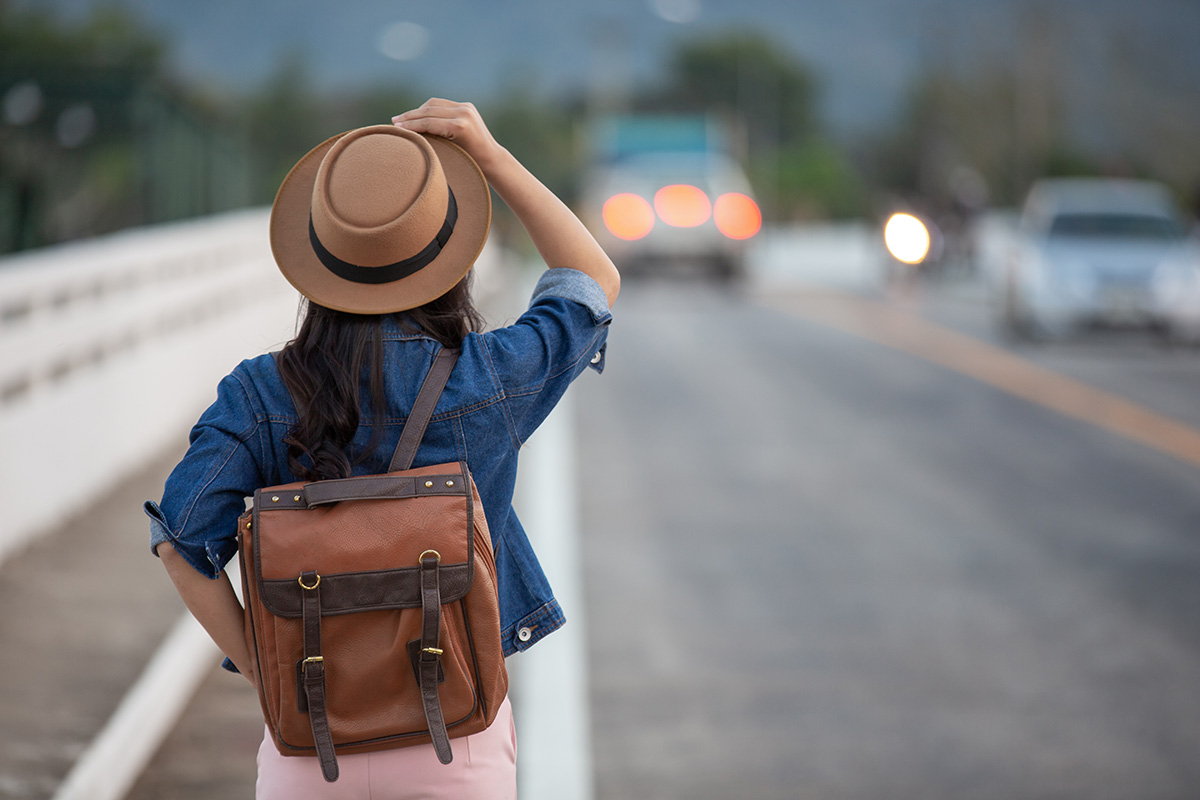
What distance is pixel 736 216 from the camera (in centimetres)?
2584

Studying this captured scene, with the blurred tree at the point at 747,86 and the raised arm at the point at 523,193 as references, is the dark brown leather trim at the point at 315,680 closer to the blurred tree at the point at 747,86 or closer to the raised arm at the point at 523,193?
the raised arm at the point at 523,193

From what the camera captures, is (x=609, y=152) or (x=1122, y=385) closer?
(x=1122, y=385)

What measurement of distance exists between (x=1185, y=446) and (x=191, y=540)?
9.59 metres

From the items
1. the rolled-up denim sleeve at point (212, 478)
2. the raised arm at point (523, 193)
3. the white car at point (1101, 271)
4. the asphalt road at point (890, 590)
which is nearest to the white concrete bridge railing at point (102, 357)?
the asphalt road at point (890, 590)

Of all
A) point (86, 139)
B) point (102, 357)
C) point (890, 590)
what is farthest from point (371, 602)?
point (86, 139)

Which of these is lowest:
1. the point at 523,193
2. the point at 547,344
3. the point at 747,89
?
the point at 547,344

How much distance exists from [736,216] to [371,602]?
24.1m

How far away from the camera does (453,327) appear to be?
2246 mm

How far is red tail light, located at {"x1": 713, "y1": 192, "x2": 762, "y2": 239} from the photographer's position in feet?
84.4

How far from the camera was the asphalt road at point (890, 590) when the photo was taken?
15.9 feet

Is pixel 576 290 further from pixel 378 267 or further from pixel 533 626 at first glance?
pixel 533 626

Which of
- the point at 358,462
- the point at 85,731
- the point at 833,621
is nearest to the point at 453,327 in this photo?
the point at 358,462

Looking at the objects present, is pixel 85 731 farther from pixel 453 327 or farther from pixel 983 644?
pixel 983 644

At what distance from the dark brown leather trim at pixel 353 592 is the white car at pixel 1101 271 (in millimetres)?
14897
